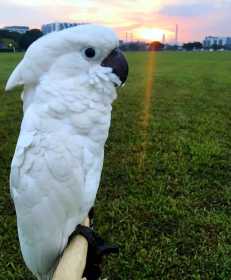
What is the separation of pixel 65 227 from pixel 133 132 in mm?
3288

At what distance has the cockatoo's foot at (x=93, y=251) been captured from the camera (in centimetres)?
122

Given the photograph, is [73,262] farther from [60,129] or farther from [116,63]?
[116,63]

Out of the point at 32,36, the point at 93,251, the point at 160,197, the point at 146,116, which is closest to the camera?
the point at 93,251

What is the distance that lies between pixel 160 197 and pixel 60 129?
1.92 m

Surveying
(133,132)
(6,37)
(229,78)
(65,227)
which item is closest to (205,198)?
(133,132)

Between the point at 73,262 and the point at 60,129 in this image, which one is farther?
the point at 60,129

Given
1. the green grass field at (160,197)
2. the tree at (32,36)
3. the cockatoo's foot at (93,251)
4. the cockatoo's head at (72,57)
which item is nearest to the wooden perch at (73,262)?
the cockatoo's foot at (93,251)

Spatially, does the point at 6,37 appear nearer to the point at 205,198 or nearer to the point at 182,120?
the point at 182,120

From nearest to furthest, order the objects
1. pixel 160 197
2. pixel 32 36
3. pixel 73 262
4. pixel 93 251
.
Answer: pixel 73 262, pixel 93 251, pixel 160 197, pixel 32 36

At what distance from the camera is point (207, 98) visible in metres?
6.80

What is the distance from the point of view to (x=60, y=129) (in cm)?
126

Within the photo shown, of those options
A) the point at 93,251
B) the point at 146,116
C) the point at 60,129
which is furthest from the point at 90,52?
the point at 146,116

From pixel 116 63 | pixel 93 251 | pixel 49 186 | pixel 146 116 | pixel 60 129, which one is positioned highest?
pixel 116 63

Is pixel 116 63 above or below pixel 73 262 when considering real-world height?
above
